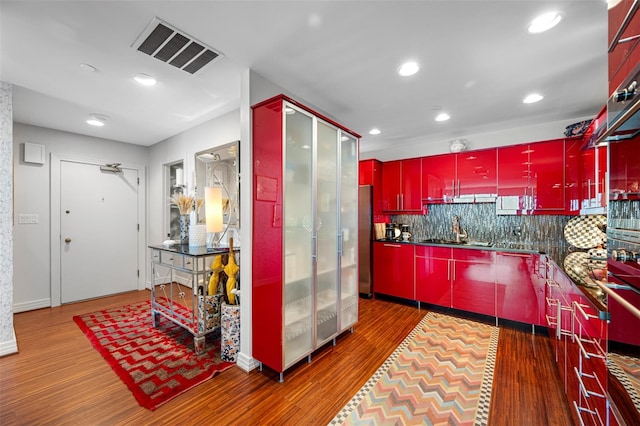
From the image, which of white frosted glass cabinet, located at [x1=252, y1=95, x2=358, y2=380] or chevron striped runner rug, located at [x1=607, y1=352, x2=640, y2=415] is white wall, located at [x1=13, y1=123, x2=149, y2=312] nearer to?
white frosted glass cabinet, located at [x1=252, y1=95, x2=358, y2=380]

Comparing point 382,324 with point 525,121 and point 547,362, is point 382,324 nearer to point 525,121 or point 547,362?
point 547,362

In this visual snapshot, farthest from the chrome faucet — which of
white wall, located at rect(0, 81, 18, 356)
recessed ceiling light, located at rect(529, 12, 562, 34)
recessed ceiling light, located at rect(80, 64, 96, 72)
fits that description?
white wall, located at rect(0, 81, 18, 356)

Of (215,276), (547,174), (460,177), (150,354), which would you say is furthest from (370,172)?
(150,354)

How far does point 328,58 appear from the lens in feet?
6.71

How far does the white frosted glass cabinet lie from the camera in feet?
6.49

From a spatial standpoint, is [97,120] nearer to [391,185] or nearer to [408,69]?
[408,69]

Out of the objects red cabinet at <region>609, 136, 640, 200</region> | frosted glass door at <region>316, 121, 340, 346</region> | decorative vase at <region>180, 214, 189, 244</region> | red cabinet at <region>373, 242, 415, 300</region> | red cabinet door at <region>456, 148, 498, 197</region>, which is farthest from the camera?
red cabinet at <region>373, 242, 415, 300</region>

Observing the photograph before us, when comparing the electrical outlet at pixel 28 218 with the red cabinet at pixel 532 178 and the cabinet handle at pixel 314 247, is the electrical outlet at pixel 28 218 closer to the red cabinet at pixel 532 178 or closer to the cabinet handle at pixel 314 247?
the cabinet handle at pixel 314 247

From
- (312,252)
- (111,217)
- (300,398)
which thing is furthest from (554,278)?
(111,217)

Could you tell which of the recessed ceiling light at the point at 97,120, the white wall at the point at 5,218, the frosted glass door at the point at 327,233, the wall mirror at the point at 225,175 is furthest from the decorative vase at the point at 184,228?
the recessed ceiling light at the point at 97,120

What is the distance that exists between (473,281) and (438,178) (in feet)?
4.92

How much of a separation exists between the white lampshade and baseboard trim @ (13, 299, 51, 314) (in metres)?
3.15

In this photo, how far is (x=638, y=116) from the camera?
2.82 feet

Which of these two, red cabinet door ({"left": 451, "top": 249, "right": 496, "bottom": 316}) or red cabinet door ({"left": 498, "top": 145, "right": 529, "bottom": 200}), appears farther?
red cabinet door ({"left": 498, "top": 145, "right": 529, "bottom": 200})
